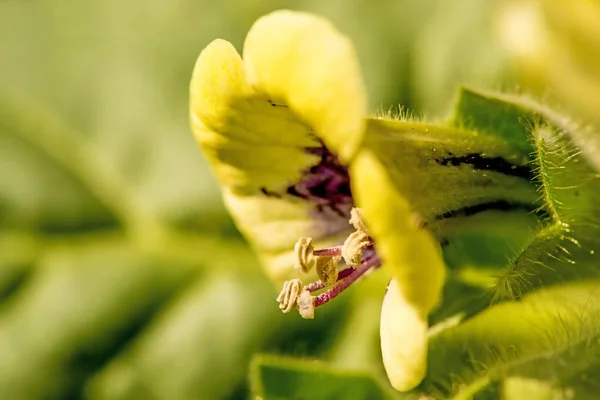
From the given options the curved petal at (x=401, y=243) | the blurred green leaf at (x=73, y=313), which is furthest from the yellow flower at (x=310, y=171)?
the blurred green leaf at (x=73, y=313)

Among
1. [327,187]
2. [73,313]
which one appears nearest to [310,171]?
[327,187]

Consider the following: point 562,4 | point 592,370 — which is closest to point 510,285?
point 592,370

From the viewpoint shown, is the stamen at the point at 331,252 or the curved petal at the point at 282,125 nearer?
the curved petal at the point at 282,125

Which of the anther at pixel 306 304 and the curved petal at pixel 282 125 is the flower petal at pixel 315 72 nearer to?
the curved petal at pixel 282 125

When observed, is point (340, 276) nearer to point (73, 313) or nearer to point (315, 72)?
point (315, 72)

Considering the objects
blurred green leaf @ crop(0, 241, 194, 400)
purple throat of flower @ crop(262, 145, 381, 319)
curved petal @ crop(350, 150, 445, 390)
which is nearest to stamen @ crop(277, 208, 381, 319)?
purple throat of flower @ crop(262, 145, 381, 319)

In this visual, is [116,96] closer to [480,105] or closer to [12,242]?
[12,242]

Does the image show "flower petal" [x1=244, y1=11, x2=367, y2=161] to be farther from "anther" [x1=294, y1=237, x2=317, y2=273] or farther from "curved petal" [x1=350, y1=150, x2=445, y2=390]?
"anther" [x1=294, y1=237, x2=317, y2=273]
